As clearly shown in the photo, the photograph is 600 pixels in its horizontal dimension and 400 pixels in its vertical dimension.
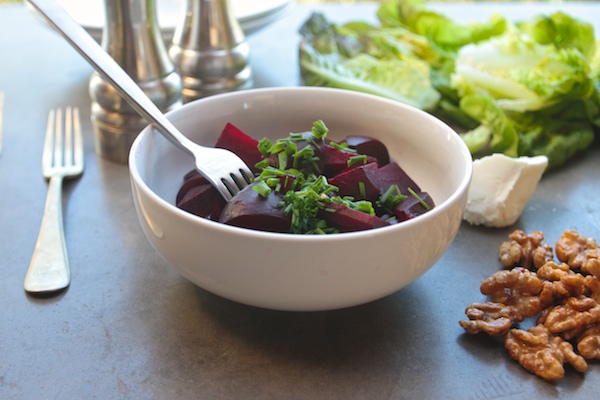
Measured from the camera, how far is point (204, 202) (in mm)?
1199

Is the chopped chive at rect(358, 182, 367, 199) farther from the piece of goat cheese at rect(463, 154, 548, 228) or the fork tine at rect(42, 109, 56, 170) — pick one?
the fork tine at rect(42, 109, 56, 170)

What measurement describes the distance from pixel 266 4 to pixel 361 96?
34.8 inches


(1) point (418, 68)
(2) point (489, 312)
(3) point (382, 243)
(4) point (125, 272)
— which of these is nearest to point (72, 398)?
(4) point (125, 272)

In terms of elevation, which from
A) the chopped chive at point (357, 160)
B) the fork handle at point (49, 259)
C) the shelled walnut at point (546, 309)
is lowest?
the fork handle at point (49, 259)

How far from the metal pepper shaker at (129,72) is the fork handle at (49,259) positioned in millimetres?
301

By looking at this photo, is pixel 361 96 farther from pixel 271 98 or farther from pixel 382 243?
pixel 382 243

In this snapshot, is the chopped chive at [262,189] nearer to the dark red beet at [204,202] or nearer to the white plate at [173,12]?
the dark red beet at [204,202]

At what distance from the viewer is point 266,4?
84.6 inches

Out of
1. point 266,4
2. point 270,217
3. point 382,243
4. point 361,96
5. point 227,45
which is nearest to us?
point 382,243

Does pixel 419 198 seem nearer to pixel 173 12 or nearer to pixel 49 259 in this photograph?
pixel 49 259

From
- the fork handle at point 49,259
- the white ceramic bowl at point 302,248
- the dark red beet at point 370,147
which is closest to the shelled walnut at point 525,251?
the white ceramic bowl at point 302,248

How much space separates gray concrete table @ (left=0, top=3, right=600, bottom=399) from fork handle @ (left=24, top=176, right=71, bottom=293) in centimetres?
2

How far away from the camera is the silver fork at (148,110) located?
1.22 m

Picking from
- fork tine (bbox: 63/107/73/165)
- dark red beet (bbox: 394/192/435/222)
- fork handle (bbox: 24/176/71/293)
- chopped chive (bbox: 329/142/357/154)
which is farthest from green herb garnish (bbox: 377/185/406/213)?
fork tine (bbox: 63/107/73/165)
